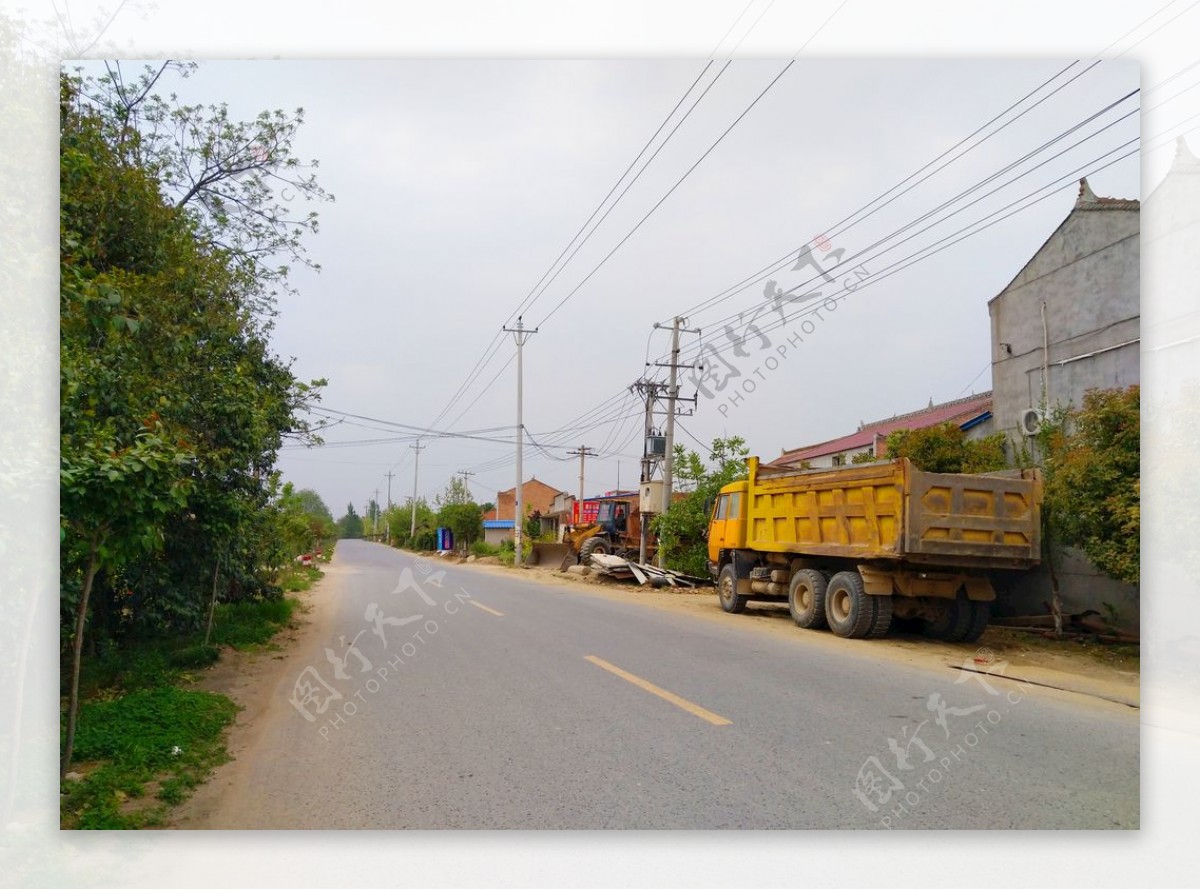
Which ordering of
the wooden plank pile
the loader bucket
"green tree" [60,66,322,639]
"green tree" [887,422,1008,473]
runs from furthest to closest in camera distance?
the loader bucket, the wooden plank pile, "green tree" [887,422,1008,473], "green tree" [60,66,322,639]

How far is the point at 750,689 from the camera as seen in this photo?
7.80 meters

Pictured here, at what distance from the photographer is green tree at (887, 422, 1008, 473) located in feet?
50.4

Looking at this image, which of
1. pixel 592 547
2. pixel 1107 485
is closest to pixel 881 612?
pixel 1107 485

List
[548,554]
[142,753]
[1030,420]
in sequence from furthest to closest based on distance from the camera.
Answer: [548,554]
[1030,420]
[142,753]

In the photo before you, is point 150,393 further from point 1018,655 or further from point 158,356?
point 1018,655

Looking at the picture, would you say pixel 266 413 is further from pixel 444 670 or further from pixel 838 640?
pixel 838 640

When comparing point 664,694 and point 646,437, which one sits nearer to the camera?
point 664,694

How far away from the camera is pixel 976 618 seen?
1214 cm

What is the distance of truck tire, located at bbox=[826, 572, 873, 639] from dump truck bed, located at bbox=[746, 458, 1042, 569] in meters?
0.43

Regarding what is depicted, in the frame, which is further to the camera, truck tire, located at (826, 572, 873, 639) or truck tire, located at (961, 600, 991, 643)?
truck tire, located at (961, 600, 991, 643)

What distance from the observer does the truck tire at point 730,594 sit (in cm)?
1593

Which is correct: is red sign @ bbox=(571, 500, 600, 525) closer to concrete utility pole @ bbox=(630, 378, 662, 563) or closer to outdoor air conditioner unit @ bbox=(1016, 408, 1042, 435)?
concrete utility pole @ bbox=(630, 378, 662, 563)

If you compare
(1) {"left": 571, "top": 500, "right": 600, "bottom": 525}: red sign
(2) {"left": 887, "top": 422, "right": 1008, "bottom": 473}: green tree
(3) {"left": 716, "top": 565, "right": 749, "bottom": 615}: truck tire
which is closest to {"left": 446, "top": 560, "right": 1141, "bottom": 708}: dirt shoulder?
(3) {"left": 716, "top": 565, "right": 749, "bottom": 615}: truck tire

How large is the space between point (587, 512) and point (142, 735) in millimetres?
29855
